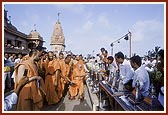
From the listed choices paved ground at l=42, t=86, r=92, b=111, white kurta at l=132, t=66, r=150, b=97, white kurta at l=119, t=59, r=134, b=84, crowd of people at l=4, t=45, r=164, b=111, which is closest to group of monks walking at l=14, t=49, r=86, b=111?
crowd of people at l=4, t=45, r=164, b=111

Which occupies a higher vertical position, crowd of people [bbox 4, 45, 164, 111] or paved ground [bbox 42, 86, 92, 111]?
crowd of people [bbox 4, 45, 164, 111]

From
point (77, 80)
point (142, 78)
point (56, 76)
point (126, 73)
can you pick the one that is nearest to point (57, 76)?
point (56, 76)

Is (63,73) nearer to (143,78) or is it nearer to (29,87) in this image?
(29,87)

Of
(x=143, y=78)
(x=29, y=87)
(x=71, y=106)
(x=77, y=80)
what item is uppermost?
(x=143, y=78)

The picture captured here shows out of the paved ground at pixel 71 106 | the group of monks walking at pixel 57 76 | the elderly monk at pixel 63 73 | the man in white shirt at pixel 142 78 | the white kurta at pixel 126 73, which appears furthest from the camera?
the elderly monk at pixel 63 73

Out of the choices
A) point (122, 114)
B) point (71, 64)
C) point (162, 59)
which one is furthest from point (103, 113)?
point (71, 64)

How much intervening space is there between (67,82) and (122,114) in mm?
3712

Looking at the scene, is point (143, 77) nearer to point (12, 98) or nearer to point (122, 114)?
point (122, 114)

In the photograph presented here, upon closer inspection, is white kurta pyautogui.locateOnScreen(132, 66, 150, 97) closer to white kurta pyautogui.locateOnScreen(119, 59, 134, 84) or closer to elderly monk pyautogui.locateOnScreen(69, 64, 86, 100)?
white kurta pyautogui.locateOnScreen(119, 59, 134, 84)

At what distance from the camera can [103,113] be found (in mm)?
3201

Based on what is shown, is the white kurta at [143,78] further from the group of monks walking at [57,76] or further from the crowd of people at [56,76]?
the group of monks walking at [57,76]

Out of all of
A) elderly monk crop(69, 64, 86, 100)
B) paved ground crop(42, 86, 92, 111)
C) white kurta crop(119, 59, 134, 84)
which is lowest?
paved ground crop(42, 86, 92, 111)

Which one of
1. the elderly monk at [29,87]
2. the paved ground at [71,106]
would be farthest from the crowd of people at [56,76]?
the paved ground at [71,106]

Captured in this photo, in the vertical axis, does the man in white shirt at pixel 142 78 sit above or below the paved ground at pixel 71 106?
above
